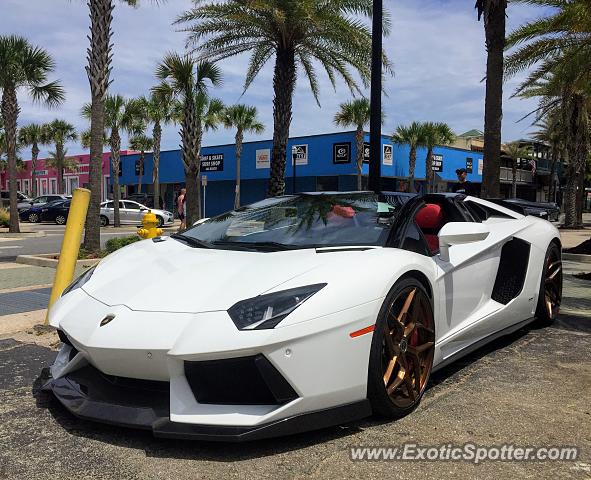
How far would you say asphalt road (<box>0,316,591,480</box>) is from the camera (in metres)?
2.43

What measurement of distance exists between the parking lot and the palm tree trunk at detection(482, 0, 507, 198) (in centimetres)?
709

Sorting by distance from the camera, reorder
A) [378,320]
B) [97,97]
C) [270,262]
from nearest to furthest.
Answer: [378,320] < [270,262] < [97,97]

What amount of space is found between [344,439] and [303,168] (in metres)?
29.6

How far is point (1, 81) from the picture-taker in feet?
64.4

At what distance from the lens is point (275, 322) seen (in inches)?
98.5

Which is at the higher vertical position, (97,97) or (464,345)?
(97,97)

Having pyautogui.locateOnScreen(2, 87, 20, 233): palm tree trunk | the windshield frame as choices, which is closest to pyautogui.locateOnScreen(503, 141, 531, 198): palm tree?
pyautogui.locateOnScreen(2, 87, 20, 233): palm tree trunk

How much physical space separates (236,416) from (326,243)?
123cm

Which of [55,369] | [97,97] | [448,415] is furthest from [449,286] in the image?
[97,97]

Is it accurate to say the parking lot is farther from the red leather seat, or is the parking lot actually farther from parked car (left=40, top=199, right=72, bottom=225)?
parked car (left=40, top=199, right=72, bottom=225)

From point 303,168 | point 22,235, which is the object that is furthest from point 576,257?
point 303,168

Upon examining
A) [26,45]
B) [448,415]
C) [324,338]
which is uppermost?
[26,45]

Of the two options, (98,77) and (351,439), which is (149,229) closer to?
(351,439)

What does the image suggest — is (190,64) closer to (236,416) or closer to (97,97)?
(97,97)
